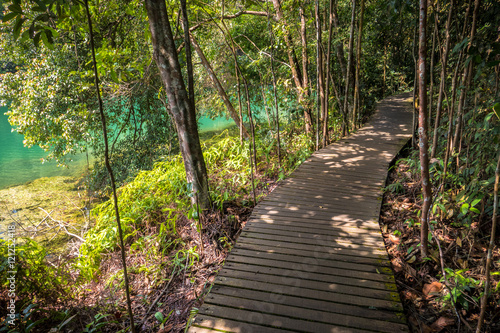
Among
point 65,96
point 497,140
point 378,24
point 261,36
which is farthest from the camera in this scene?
point 261,36

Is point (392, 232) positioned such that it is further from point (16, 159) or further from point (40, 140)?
point (16, 159)

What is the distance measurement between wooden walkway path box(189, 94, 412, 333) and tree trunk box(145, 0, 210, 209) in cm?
101

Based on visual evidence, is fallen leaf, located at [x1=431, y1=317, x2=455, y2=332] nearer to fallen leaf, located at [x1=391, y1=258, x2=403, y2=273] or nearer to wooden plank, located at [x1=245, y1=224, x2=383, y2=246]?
fallen leaf, located at [x1=391, y1=258, x2=403, y2=273]

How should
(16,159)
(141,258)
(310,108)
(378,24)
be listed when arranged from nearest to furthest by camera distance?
(141,258) < (310,108) < (378,24) < (16,159)

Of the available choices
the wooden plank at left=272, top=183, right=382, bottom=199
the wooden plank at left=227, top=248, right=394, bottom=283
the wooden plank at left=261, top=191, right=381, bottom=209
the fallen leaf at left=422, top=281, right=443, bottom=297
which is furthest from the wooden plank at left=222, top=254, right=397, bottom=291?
the wooden plank at left=272, top=183, right=382, bottom=199

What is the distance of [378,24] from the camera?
9789mm

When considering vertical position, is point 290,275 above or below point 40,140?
below

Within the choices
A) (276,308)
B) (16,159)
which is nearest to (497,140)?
(276,308)

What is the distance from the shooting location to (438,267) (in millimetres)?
3051

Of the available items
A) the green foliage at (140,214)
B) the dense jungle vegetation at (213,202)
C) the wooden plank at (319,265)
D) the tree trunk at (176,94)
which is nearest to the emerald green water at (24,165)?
A: the green foliage at (140,214)

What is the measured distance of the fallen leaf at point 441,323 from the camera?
94.5 inches

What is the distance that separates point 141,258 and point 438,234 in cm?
397

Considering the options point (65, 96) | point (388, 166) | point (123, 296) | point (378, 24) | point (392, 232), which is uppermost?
point (378, 24)

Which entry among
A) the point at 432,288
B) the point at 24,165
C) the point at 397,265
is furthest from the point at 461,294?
the point at 24,165
